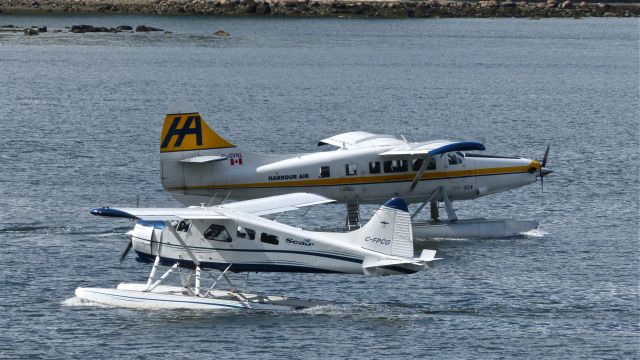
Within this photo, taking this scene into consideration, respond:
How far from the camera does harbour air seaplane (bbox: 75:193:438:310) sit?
102 ft

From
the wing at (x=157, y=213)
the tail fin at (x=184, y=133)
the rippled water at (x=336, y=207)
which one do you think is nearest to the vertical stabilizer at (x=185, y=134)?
the tail fin at (x=184, y=133)

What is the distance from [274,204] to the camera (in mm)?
34188

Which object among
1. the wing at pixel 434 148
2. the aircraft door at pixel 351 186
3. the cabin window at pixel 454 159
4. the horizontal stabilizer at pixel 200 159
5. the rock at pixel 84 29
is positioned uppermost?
the wing at pixel 434 148

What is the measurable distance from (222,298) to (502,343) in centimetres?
719

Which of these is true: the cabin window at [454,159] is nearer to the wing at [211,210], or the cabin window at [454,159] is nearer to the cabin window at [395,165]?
the cabin window at [395,165]

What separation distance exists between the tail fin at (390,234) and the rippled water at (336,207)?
1921mm

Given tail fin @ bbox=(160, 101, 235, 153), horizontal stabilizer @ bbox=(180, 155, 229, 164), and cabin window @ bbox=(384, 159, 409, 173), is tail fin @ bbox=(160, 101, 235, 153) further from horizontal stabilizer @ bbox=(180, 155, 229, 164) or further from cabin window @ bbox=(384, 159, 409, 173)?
cabin window @ bbox=(384, 159, 409, 173)

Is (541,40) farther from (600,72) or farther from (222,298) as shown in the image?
(222,298)

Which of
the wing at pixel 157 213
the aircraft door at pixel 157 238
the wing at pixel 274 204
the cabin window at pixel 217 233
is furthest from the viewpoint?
the wing at pixel 274 204

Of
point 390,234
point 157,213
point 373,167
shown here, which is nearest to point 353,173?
point 373,167

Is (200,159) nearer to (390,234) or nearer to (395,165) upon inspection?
(395,165)

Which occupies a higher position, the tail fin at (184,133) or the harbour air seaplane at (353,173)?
the tail fin at (184,133)

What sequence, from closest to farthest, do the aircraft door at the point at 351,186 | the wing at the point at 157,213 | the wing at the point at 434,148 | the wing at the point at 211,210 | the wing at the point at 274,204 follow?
the wing at the point at 157,213 → the wing at the point at 211,210 → the wing at the point at 274,204 → the wing at the point at 434,148 → the aircraft door at the point at 351,186

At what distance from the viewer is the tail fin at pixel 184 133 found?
40938mm
